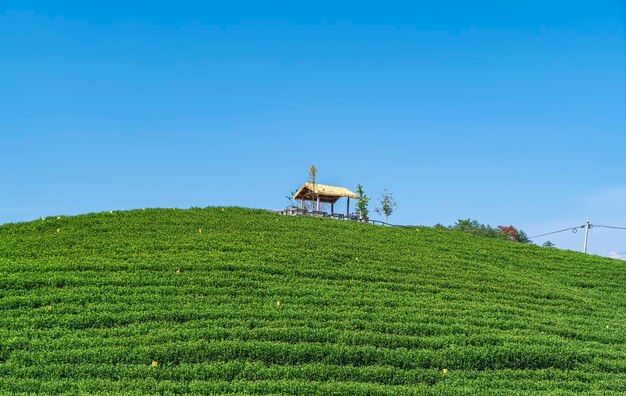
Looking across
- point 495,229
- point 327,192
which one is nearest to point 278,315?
point 327,192

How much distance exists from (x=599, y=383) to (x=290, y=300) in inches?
248

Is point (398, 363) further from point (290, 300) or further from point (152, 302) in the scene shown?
point (152, 302)

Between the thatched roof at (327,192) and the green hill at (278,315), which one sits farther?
the thatched roof at (327,192)

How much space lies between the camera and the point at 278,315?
11.8 metres

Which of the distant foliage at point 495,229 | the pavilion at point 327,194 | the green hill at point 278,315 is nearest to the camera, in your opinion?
the green hill at point 278,315

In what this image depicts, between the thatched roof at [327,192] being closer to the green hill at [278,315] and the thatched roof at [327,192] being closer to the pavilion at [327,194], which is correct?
the pavilion at [327,194]

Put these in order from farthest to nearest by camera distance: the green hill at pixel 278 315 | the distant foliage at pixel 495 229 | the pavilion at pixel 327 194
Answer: the distant foliage at pixel 495 229, the pavilion at pixel 327 194, the green hill at pixel 278 315

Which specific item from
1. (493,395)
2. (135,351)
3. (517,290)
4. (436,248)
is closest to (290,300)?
(135,351)

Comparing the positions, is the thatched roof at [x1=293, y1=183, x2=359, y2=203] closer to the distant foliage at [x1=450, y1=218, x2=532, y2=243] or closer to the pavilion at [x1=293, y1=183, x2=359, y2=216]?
the pavilion at [x1=293, y1=183, x2=359, y2=216]

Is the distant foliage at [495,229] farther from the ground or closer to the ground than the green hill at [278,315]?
farther from the ground

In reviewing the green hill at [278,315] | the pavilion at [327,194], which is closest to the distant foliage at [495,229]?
the pavilion at [327,194]

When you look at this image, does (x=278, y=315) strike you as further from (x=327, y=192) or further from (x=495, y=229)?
(x=495, y=229)

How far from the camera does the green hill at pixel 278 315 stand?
973 centimetres

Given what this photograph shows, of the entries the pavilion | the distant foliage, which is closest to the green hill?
the pavilion
